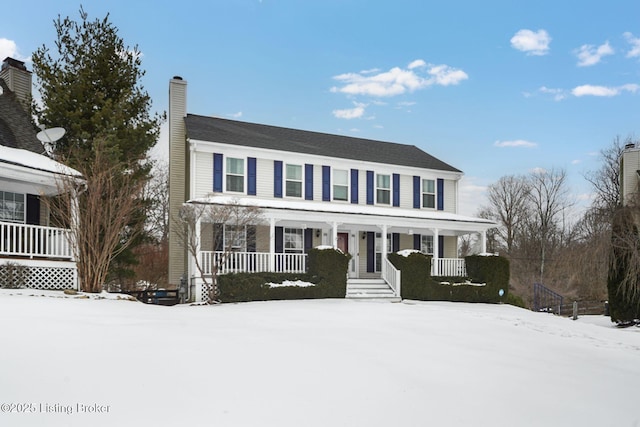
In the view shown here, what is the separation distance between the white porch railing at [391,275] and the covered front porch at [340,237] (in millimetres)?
35

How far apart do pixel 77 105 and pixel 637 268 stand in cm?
1882

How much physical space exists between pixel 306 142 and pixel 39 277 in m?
12.5

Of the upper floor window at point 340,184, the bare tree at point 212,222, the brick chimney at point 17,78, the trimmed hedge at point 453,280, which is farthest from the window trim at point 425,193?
the brick chimney at point 17,78

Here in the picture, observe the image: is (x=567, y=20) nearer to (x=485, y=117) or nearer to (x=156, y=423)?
(x=485, y=117)

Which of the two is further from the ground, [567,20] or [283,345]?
[567,20]

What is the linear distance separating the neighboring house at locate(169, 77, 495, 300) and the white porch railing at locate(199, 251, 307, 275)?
0.07 metres

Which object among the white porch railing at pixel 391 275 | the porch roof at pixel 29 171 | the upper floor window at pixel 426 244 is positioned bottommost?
the white porch railing at pixel 391 275

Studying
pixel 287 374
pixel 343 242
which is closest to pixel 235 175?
pixel 343 242

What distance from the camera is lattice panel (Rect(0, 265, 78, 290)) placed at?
558 inches

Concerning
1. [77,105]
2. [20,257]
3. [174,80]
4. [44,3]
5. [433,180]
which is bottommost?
[20,257]

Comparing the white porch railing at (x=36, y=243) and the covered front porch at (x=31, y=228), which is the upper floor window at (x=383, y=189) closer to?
the covered front porch at (x=31, y=228)

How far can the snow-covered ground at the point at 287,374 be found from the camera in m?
5.19

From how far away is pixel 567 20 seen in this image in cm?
2075

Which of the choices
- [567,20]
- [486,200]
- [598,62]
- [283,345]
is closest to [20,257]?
[283,345]
